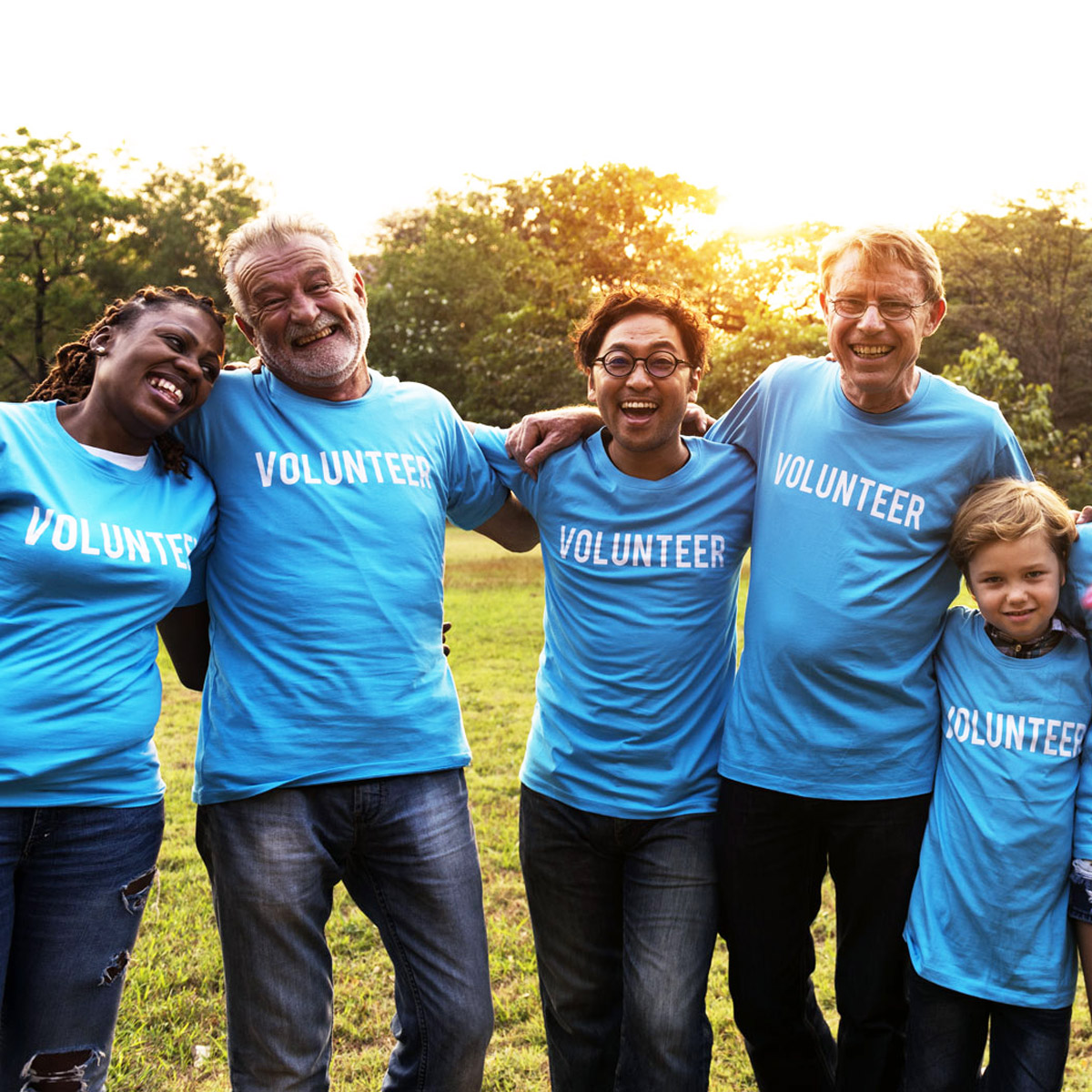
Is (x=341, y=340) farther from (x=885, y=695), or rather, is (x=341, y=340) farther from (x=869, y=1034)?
(x=869, y=1034)

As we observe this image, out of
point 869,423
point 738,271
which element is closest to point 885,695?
point 869,423

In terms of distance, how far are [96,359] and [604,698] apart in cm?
173

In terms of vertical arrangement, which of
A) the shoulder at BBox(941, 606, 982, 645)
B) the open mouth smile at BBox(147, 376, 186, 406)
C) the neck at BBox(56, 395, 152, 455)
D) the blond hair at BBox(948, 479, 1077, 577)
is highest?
the open mouth smile at BBox(147, 376, 186, 406)

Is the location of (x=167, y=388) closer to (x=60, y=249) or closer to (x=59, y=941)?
(x=59, y=941)

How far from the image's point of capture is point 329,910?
291 cm

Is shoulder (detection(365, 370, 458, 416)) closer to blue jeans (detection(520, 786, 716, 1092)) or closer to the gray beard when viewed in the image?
the gray beard

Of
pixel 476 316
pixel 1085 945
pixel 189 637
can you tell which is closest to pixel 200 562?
pixel 189 637

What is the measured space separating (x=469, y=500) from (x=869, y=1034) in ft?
6.50

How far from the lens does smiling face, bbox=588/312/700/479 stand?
3.12 metres

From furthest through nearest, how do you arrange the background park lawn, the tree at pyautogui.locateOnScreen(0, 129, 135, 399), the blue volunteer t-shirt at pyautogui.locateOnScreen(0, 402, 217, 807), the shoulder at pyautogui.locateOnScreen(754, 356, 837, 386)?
the tree at pyautogui.locateOnScreen(0, 129, 135, 399) < the background park lawn < the shoulder at pyautogui.locateOnScreen(754, 356, 837, 386) < the blue volunteer t-shirt at pyautogui.locateOnScreen(0, 402, 217, 807)

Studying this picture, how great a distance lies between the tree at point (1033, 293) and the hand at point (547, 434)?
31916 millimetres

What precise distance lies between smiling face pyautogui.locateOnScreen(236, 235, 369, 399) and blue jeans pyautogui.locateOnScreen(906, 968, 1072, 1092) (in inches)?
93.1

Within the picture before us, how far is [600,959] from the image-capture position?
3.17 m

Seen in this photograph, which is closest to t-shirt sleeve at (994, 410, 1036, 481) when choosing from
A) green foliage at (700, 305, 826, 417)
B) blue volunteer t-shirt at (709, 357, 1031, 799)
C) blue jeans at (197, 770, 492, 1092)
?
blue volunteer t-shirt at (709, 357, 1031, 799)
